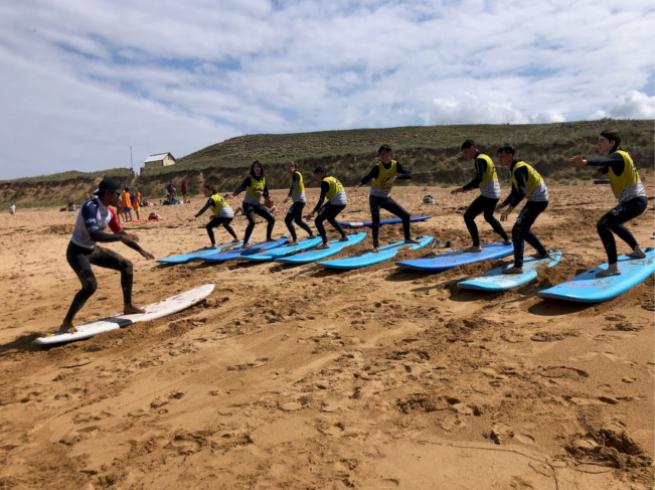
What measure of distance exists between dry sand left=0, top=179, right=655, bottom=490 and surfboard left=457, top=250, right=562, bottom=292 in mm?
143

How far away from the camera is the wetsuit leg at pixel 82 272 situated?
5.33 metres

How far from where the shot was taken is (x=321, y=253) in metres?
9.23

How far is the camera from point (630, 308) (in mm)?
4988

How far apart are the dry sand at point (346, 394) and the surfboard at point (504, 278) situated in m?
0.14

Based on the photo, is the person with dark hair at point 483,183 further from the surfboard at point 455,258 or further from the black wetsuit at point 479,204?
the surfboard at point 455,258

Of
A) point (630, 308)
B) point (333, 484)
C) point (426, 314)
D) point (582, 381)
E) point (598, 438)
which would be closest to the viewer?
point (333, 484)

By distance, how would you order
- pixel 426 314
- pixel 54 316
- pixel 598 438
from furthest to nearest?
pixel 54 316 → pixel 426 314 → pixel 598 438

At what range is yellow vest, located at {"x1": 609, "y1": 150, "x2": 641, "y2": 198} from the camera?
5.57 meters

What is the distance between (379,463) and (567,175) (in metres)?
26.8


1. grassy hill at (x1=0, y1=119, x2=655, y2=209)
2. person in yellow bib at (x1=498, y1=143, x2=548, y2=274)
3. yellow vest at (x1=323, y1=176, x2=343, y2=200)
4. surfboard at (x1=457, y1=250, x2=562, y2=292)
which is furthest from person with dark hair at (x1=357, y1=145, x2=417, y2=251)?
grassy hill at (x1=0, y1=119, x2=655, y2=209)

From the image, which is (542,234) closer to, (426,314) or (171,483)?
(426,314)

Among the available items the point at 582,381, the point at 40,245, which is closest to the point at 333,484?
the point at 582,381

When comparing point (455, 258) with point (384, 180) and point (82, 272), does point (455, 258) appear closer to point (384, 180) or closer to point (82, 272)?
point (384, 180)

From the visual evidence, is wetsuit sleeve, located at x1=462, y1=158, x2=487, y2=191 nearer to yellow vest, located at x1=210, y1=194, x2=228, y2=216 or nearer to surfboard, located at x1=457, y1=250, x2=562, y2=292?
surfboard, located at x1=457, y1=250, x2=562, y2=292
